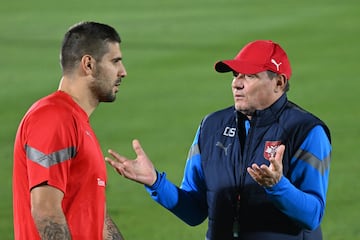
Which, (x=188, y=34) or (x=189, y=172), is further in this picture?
(x=188, y=34)

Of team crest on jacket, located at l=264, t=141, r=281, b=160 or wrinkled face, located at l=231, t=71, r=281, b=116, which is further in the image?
wrinkled face, located at l=231, t=71, r=281, b=116

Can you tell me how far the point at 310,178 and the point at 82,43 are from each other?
1.37 metres

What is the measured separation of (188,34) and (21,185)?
13.5 m

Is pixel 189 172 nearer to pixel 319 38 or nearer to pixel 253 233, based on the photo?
pixel 253 233

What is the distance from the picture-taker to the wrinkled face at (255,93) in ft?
18.4

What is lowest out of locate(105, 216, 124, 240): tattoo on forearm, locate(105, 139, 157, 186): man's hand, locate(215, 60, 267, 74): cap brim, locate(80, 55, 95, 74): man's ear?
locate(105, 216, 124, 240): tattoo on forearm

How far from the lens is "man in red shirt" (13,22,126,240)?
183 inches

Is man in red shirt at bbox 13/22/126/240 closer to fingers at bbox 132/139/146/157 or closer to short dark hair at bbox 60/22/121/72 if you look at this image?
short dark hair at bbox 60/22/121/72

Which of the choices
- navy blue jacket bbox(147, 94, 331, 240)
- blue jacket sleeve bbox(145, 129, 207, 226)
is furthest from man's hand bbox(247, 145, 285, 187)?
blue jacket sleeve bbox(145, 129, 207, 226)

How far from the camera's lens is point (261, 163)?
5477 mm

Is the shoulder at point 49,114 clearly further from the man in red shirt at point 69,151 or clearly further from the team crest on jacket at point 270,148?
the team crest on jacket at point 270,148

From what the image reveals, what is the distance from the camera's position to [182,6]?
2111 centimetres

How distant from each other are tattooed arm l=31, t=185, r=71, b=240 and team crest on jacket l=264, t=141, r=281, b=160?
1.25 metres

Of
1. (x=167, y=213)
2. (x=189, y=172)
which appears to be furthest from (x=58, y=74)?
(x=189, y=172)
